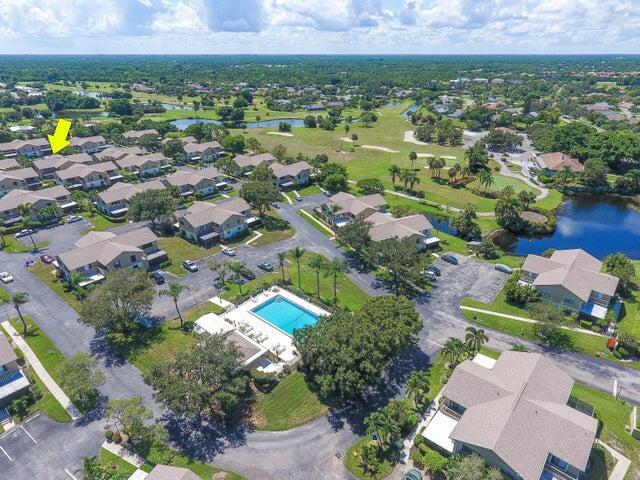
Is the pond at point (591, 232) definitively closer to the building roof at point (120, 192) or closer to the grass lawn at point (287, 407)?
the grass lawn at point (287, 407)

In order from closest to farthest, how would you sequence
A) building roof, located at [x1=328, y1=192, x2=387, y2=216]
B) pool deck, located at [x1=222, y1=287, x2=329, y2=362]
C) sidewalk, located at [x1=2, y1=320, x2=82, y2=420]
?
sidewalk, located at [x1=2, y1=320, x2=82, y2=420], pool deck, located at [x1=222, y1=287, x2=329, y2=362], building roof, located at [x1=328, y1=192, x2=387, y2=216]

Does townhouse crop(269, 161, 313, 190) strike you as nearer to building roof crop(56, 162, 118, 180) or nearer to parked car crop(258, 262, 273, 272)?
parked car crop(258, 262, 273, 272)

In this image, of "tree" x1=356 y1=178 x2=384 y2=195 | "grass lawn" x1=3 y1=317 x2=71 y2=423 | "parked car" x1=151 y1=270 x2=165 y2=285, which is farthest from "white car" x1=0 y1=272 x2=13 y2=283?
"tree" x1=356 y1=178 x2=384 y2=195

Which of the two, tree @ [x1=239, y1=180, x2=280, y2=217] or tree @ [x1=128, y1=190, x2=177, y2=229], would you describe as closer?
tree @ [x1=128, y1=190, x2=177, y2=229]

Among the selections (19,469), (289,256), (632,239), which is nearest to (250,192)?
(289,256)

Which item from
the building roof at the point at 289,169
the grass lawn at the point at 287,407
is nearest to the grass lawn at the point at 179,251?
the grass lawn at the point at 287,407

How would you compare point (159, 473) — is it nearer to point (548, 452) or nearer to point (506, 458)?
point (506, 458)

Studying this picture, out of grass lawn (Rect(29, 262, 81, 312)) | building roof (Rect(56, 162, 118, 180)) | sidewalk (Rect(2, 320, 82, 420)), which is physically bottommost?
sidewalk (Rect(2, 320, 82, 420))

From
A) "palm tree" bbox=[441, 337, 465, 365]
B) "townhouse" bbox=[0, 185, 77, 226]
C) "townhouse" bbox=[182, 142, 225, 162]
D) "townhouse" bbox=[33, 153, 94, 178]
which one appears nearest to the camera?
"palm tree" bbox=[441, 337, 465, 365]
